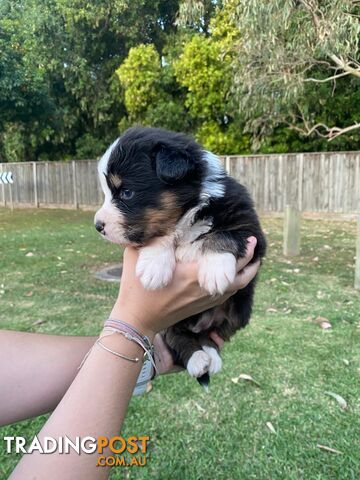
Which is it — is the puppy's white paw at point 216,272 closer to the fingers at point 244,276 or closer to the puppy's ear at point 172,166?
the fingers at point 244,276

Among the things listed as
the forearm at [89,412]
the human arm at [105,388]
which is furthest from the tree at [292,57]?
the forearm at [89,412]

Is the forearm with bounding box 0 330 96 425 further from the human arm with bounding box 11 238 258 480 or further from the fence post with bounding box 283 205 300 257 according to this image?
the fence post with bounding box 283 205 300 257

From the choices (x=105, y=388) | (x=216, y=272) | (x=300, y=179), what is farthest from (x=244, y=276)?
(x=300, y=179)

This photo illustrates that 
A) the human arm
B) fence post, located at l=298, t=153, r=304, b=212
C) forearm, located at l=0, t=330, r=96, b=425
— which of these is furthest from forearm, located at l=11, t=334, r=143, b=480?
fence post, located at l=298, t=153, r=304, b=212

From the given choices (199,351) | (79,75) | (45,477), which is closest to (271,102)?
(79,75)

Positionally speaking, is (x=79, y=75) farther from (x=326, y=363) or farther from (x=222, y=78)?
(x=326, y=363)
